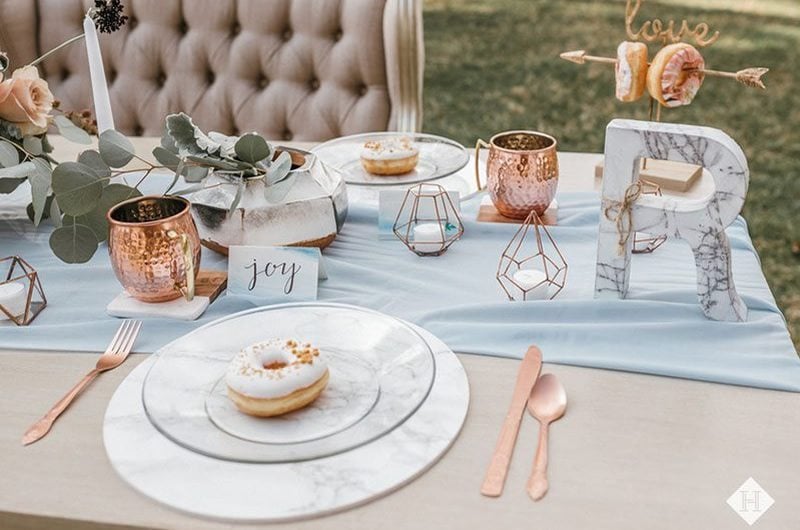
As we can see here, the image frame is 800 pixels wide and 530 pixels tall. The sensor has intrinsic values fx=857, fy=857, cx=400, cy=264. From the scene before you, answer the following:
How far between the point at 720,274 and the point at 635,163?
0.15m

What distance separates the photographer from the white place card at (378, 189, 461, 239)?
1.17 m

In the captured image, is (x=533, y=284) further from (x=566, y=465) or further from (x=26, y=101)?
(x=26, y=101)

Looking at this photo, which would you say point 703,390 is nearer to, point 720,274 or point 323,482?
point 720,274

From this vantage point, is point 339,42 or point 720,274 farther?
point 339,42

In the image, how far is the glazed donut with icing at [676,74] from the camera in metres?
1.17

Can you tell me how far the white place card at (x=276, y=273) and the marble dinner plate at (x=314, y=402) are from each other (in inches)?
2.4

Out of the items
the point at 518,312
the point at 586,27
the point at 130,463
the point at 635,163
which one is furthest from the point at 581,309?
the point at 586,27

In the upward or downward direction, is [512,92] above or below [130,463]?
below

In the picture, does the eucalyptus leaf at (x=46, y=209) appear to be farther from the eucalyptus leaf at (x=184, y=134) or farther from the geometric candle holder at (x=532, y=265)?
the geometric candle holder at (x=532, y=265)

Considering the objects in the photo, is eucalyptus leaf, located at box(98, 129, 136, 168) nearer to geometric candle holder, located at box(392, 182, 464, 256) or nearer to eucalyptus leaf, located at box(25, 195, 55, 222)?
eucalyptus leaf, located at box(25, 195, 55, 222)

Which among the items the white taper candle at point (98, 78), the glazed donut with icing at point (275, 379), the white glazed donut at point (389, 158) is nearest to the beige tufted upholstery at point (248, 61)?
the white glazed donut at point (389, 158)

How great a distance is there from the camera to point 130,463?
0.70m

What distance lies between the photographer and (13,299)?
38.2 inches

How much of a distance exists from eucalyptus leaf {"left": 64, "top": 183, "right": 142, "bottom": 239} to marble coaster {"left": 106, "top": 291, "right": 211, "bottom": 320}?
0.10 m
